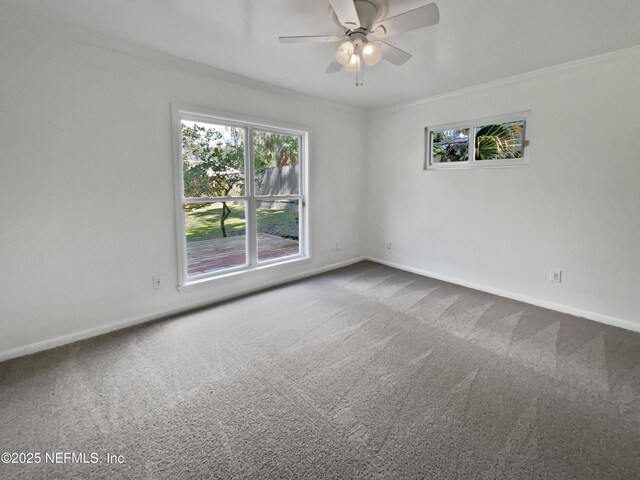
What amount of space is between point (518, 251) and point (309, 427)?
2.99m

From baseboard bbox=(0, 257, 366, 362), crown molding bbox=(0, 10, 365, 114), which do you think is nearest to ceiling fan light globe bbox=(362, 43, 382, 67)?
crown molding bbox=(0, 10, 365, 114)

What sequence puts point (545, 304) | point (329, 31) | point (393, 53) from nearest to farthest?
point (393, 53) < point (329, 31) < point (545, 304)

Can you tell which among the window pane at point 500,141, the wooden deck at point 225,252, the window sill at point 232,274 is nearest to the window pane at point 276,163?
the wooden deck at point 225,252

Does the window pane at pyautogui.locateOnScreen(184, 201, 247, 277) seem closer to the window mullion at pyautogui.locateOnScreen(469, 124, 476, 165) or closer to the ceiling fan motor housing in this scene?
the ceiling fan motor housing

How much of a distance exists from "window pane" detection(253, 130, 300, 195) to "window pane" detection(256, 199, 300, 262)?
0.57 ft

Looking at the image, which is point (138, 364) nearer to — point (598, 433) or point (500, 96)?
point (598, 433)

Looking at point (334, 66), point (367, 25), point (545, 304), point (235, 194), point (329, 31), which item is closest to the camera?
point (367, 25)

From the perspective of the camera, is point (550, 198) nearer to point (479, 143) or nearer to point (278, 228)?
point (479, 143)

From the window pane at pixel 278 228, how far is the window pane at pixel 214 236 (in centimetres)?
25

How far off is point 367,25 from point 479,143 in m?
2.35

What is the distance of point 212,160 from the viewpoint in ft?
11.0

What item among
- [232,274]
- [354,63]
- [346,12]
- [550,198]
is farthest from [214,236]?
[550,198]

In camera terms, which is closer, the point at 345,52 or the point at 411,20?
the point at 411,20

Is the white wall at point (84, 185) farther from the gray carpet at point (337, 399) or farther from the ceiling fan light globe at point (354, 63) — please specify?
the ceiling fan light globe at point (354, 63)
